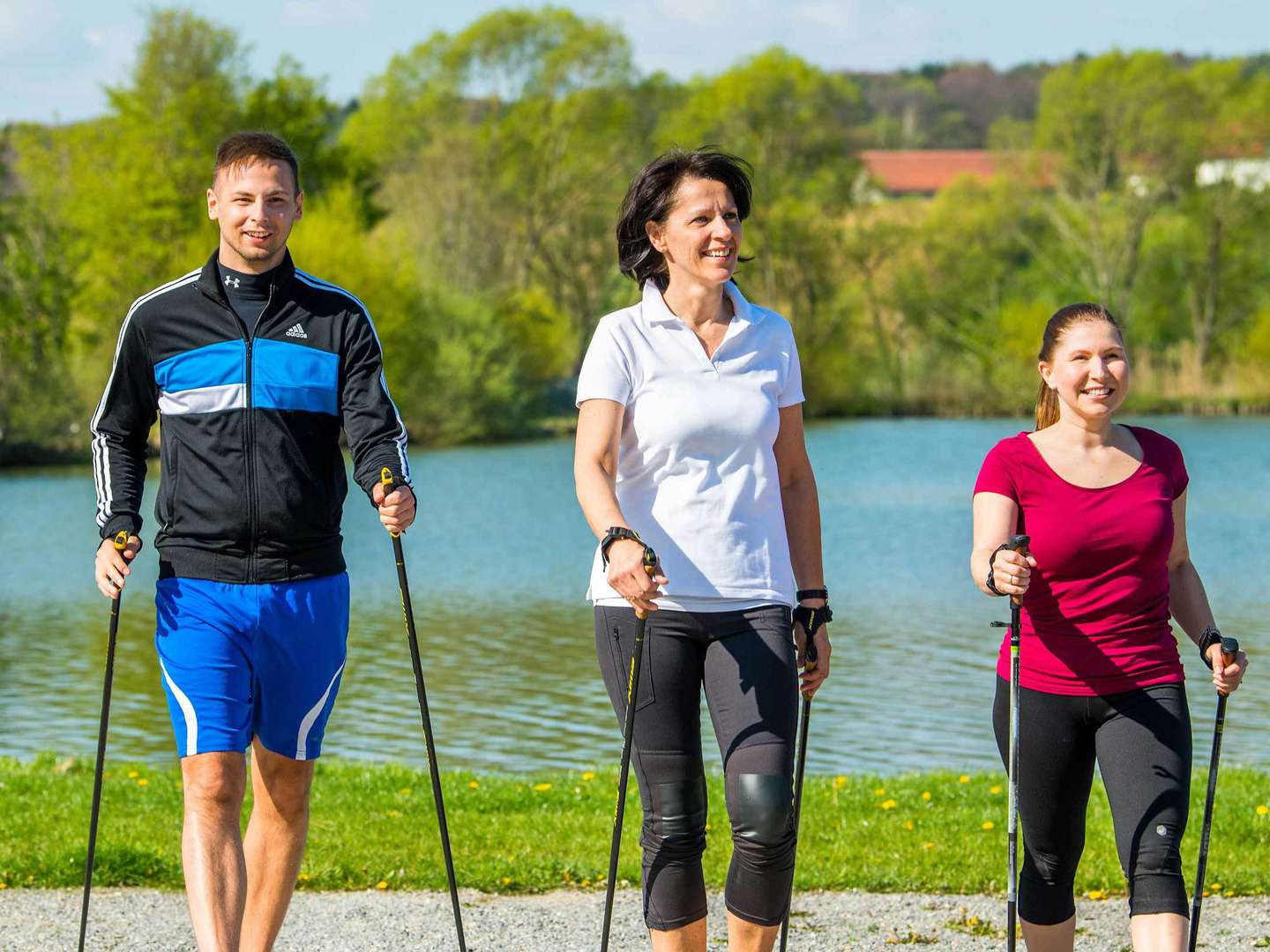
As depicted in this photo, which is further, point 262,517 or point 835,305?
point 835,305

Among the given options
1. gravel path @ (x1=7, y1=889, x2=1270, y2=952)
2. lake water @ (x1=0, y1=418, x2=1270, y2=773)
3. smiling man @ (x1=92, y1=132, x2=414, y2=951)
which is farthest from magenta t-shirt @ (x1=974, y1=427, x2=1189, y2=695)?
lake water @ (x1=0, y1=418, x2=1270, y2=773)

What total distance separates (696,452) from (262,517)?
3.49 feet

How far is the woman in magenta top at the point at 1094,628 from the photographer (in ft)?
14.2

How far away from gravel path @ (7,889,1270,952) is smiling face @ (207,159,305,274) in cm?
211

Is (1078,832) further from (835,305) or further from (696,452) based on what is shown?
(835,305)

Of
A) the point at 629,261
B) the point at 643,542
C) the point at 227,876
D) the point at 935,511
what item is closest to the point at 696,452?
the point at 643,542

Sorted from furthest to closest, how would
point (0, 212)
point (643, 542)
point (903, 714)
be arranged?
point (0, 212) → point (903, 714) → point (643, 542)

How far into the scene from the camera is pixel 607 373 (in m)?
4.48

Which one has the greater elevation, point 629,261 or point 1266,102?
point 1266,102

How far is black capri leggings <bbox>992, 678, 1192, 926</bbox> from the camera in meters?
4.29

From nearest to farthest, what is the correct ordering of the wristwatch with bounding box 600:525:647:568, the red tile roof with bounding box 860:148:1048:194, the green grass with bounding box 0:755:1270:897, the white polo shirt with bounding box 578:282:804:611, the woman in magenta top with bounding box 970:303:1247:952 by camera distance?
the wristwatch with bounding box 600:525:647:568 < the woman in magenta top with bounding box 970:303:1247:952 < the white polo shirt with bounding box 578:282:804:611 < the green grass with bounding box 0:755:1270:897 < the red tile roof with bounding box 860:148:1048:194

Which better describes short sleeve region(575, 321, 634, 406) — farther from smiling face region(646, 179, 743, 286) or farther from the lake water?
the lake water

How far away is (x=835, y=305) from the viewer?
60562mm

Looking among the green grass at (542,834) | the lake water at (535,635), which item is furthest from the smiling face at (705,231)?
the lake water at (535,635)
